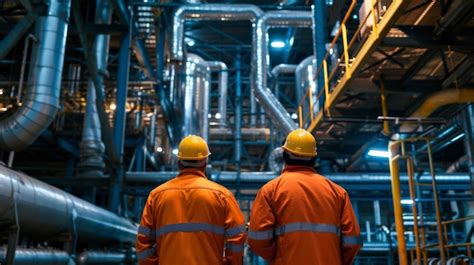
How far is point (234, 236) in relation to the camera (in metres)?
3.15

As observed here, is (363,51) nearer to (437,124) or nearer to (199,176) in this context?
(437,124)

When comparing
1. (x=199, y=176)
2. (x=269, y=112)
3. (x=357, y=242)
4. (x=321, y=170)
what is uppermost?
(x=269, y=112)

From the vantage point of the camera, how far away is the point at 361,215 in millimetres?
20516

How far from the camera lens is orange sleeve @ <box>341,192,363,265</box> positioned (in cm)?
308

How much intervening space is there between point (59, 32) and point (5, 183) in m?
4.13

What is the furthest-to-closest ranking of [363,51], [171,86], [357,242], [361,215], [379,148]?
1. [361,215]
2. [171,86]
3. [379,148]
4. [363,51]
5. [357,242]

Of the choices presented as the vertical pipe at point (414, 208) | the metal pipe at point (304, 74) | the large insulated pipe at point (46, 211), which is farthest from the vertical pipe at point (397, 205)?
the metal pipe at point (304, 74)

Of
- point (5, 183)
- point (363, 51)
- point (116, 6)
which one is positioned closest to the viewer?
point (5, 183)

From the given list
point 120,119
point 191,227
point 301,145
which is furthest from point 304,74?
point 191,227

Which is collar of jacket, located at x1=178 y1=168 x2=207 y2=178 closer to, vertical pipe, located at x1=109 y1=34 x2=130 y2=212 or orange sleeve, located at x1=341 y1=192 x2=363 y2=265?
orange sleeve, located at x1=341 y1=192 x2=363 y2=265

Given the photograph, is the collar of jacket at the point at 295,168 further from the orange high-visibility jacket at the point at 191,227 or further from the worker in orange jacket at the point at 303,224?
the orange high-visibility jacket at the point at 191,227

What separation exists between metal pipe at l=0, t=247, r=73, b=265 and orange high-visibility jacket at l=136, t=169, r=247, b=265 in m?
2.73

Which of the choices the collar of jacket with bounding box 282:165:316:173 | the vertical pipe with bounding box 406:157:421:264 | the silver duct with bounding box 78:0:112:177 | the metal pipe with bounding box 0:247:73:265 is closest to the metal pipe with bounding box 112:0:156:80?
the silver duct with bounding box 78:0:112:177

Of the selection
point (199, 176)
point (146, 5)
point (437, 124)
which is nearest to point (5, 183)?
point (199, 176)
